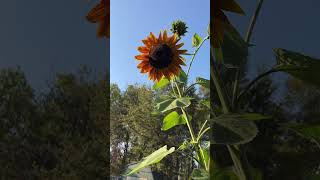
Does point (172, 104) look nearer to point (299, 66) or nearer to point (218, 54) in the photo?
point (218, 54)

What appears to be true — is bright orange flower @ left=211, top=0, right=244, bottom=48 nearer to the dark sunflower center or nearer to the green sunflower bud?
the dark sunflower center

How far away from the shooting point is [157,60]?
1.34 meters

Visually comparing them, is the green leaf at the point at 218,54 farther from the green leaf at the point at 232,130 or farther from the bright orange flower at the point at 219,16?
the green leaf at the point at 232,130

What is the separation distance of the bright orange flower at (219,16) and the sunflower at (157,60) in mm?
380

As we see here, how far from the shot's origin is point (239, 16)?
1.18 meters

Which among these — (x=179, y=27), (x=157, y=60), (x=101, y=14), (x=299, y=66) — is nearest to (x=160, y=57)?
(x=157, y=60)

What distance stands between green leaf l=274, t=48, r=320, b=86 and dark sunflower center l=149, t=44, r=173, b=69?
54 centimetres

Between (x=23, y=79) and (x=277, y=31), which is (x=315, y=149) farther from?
(x=23, y=79)

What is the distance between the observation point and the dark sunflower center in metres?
1.34

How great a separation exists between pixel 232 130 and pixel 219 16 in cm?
33

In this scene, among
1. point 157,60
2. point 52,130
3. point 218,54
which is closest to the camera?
point 218,54

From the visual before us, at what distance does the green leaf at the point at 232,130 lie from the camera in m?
0.73

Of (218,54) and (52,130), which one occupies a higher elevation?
(218,54)

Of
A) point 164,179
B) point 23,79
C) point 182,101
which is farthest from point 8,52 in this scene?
point 164,179
